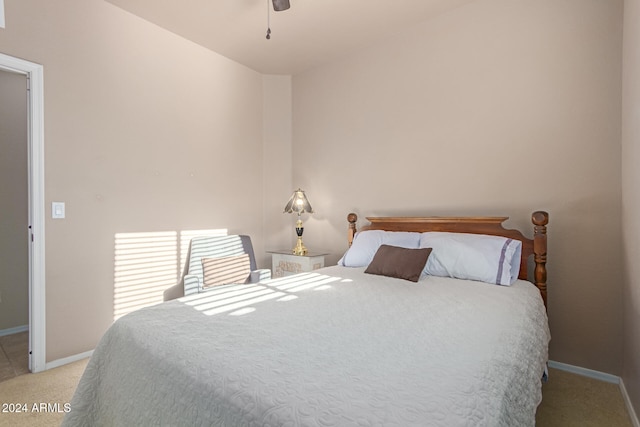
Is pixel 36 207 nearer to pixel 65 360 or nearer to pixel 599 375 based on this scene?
pixel 65 360

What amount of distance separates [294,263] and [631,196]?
260 cm

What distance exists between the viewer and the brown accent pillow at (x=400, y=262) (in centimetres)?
222

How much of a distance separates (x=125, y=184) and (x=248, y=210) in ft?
4.28

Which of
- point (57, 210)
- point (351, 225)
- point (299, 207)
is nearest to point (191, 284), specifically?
point (57, 210)

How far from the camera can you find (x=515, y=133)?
2.47m

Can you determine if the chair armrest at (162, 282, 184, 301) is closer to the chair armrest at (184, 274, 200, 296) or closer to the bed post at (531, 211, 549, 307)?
the chair armrest at (184, 274, 200, 296)

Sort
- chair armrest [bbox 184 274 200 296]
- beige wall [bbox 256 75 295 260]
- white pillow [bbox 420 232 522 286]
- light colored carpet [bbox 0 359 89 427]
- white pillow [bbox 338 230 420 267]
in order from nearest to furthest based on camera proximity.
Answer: light colored carpet [bbox 0 359 89 427] → white pillow [bbox 420 232 522 286] → white pillow [bbox 338 230 420 267] → chair armrest [bbox 184 274 200 296] → beige wall [bbox 256 75 295 260]

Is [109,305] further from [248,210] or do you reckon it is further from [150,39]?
[150,39]

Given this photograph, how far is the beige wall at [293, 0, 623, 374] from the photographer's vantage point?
7.09ft

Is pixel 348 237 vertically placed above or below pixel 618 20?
below

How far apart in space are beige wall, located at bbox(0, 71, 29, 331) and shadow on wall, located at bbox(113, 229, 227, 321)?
1.30m

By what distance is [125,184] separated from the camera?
109 inches

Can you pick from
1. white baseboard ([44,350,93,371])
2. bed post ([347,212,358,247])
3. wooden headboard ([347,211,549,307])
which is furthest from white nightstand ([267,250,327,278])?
white baseboard ([44,350,93,371])

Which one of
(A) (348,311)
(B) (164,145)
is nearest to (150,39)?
(B) (164,145)
